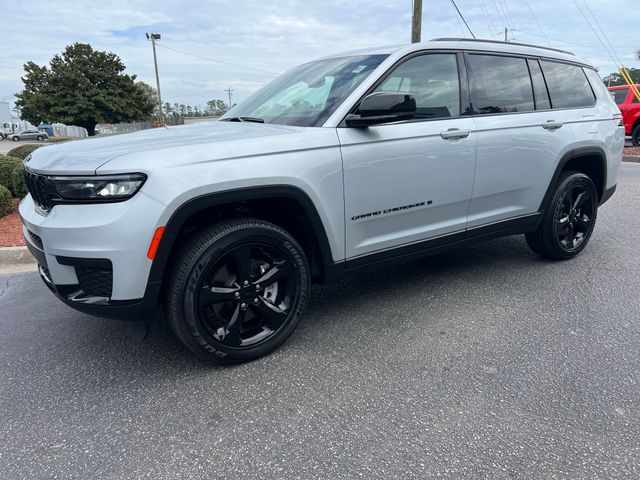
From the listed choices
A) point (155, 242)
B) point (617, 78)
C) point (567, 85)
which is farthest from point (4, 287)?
point (617, 78)

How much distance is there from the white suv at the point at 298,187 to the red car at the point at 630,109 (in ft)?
41.9

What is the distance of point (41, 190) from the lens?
257 cm

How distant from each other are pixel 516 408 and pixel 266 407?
1.23 m

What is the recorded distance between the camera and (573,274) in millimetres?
4262

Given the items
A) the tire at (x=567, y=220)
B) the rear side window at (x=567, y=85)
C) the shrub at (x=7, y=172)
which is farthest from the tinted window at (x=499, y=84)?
the shrub at (x=7, y=172)

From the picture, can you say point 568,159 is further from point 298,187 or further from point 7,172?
point 7,172

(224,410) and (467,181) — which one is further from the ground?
(467,181)

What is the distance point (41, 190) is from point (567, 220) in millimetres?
4176

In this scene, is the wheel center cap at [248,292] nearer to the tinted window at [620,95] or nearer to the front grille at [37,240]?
the front grille at [37,240]

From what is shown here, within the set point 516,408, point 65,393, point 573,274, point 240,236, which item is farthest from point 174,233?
point 573,274

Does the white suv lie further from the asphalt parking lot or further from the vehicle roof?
the asphalt parking lot

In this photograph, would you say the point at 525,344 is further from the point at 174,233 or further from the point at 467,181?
the point at 174,233

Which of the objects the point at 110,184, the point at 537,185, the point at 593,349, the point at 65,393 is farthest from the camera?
the point at 537,185

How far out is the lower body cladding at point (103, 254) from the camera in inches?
90.6
